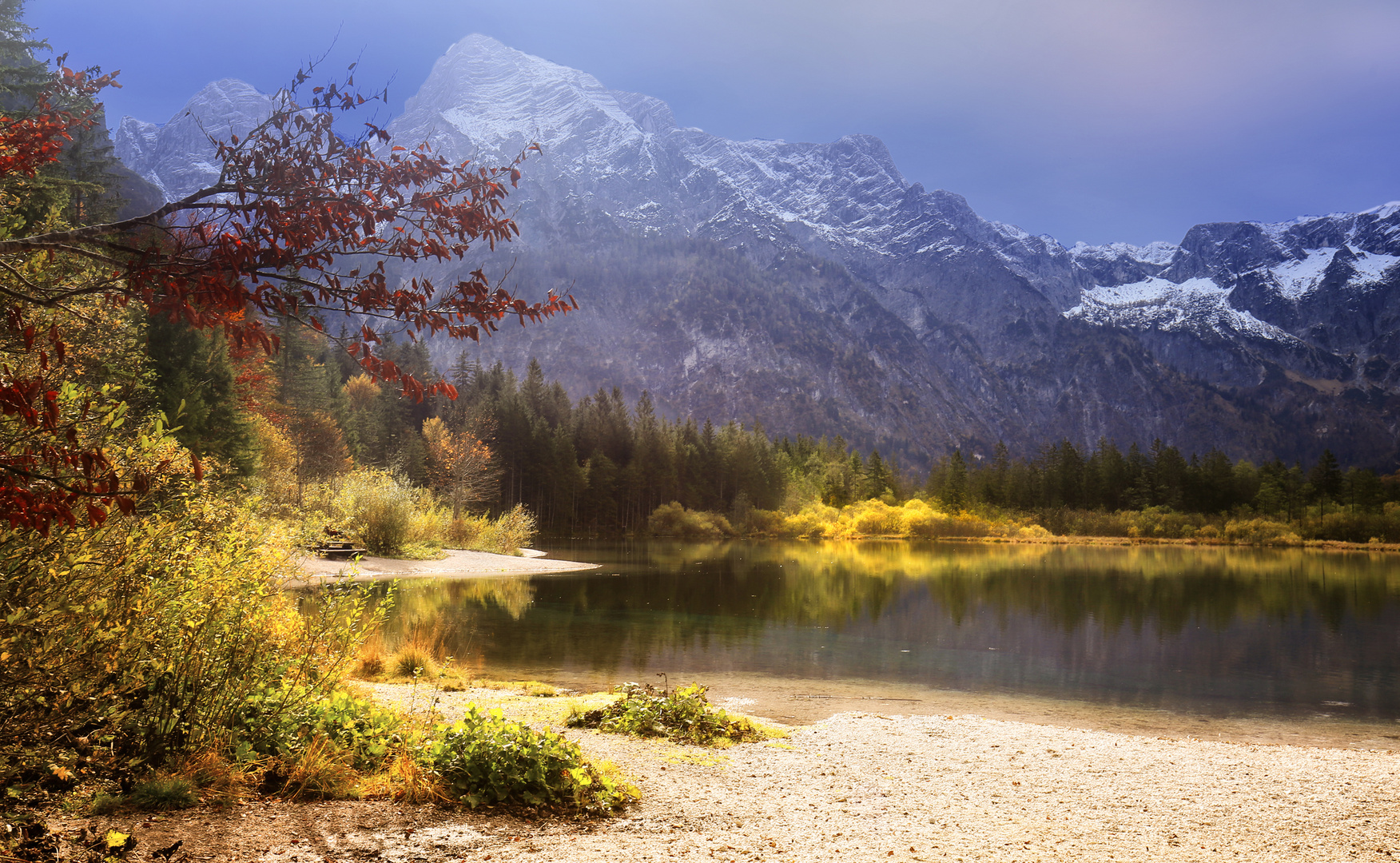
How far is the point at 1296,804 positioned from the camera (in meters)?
6.30

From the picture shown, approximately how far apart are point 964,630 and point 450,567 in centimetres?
1988

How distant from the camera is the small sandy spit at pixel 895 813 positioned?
15.1ft

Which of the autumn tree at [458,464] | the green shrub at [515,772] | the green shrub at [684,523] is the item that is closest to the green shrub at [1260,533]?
the green shrub at [684,523]

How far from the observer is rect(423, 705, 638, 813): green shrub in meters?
5.42

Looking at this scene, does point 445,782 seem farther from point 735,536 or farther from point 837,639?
point 735,536

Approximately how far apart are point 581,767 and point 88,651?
3337 millimetres

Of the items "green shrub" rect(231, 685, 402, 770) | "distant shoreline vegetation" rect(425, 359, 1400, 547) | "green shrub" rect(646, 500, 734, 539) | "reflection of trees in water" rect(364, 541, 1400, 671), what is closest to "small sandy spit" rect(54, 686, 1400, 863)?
"green shrub" rect(231, 685, 402, 770)

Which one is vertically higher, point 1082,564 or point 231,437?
point 231,437

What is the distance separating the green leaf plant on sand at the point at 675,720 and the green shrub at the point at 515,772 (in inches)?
Result: 93.7

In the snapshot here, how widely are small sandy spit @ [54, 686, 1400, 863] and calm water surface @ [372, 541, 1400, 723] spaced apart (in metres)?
5.41

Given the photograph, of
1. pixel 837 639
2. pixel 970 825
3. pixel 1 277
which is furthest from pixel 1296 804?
pixel 837 639

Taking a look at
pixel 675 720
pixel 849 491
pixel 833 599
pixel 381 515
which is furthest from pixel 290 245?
pixel 849 491

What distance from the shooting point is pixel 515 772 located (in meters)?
5.47

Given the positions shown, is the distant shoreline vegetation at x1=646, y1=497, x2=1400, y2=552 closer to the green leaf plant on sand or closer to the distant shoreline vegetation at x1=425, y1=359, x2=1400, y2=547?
the distant shoreline vegetation at x1=425, y1=359, x2=1400, y2=547
